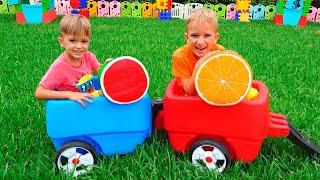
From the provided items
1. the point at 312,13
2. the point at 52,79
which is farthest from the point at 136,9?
the point at 52,79

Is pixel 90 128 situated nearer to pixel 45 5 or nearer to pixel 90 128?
pixel 90 128

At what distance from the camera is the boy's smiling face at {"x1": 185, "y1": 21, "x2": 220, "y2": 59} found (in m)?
2.31

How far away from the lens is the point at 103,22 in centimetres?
849

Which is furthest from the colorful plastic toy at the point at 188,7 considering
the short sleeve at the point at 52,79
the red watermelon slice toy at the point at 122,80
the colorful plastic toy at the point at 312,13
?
the red watermelon slice toy at the point at 122,80

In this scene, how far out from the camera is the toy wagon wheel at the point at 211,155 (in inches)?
83.6

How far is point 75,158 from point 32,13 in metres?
6.74

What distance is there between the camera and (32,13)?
8227 millimetres

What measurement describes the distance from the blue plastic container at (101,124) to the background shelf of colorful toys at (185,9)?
699 cm

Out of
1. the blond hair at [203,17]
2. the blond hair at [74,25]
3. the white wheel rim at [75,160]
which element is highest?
the blond hair at [203,17]

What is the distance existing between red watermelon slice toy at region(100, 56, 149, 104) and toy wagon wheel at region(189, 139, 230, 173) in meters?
0.43

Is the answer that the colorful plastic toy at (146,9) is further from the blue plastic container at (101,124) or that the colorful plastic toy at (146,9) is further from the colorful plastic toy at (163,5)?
the blue plastic container at (101,124)

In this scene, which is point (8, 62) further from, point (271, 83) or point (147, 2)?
point (147, 2)

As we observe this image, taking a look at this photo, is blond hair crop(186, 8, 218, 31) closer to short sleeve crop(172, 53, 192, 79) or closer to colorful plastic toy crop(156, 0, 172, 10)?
short sleeve crop(172, 53, 192, 79)

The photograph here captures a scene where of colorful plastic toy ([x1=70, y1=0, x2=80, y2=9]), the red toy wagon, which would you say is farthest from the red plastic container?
Result: colorful plastic toy ([x1=70, y1=0, x2=80, y2=9])
